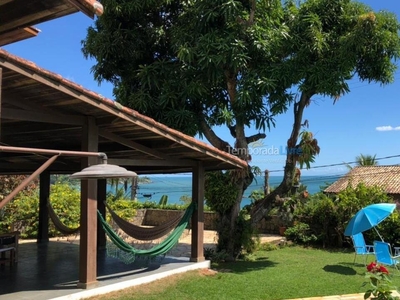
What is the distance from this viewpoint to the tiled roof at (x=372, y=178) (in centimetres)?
2145

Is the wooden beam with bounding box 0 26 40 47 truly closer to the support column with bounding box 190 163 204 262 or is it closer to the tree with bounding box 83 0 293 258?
the support column with bounding box 190 163 204 262

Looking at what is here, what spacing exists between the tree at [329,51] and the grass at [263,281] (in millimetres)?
2028

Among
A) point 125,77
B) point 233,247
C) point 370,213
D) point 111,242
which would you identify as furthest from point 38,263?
point 370,213

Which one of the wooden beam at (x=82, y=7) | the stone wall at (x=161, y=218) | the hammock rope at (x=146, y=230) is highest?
the wooden beam at (x=82, y=7)

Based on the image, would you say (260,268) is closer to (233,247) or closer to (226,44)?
(233,247)

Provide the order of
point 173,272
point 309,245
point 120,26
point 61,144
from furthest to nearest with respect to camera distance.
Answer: point 309,245
point 120,26
point 61,144
point 173,272

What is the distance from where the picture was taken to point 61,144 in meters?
8.45

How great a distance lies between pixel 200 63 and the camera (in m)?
9.83

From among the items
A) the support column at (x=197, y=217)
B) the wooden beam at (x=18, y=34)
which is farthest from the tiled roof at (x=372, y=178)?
the wooden beam at (x=18, y=34)

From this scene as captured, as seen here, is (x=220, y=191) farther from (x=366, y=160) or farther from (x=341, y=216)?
(x=366, y=160)

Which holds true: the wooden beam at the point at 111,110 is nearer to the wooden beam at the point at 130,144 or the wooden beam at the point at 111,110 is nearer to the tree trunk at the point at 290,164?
the wooden beam at the point at 130,144

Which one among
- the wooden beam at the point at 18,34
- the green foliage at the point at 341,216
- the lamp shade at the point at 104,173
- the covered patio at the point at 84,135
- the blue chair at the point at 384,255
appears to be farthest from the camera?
the green foliage at the point at 341,216

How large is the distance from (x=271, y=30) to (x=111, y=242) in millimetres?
6511

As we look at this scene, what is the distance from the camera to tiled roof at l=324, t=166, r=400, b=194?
70.4 ft
